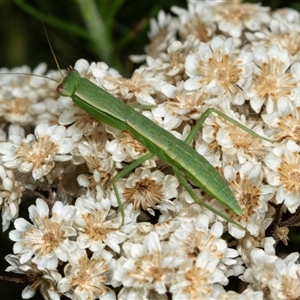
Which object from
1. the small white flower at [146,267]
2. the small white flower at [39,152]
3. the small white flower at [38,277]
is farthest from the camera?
the small white flower at [39,152]

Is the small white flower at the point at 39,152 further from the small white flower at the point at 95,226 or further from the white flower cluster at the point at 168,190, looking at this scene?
the small white flower at the point at 95,226

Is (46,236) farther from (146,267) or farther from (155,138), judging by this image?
(155,138)

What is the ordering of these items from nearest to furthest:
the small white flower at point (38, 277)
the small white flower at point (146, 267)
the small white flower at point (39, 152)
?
the small white flower at point (146, 267)
the small white flower at point (38, 277)
the small white flower at point (39, 152)

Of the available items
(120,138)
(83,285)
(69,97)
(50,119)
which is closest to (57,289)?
(83,285)

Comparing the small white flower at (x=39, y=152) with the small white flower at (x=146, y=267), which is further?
the small white flower at (x=39, y=152)

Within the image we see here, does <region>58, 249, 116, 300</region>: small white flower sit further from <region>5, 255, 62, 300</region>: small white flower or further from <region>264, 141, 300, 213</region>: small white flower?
<region>264, 141, 300, 213</region>: small white flower

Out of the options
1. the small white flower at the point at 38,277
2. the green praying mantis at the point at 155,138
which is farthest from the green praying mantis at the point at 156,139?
the small white flower at the point at 38,277

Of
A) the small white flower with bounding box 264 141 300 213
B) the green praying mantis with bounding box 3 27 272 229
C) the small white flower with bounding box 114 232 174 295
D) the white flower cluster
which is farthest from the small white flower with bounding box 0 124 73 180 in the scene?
the small white flower with bounding box 264 141 300 213

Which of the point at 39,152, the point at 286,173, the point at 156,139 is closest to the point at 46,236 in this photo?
the point at 39,152
